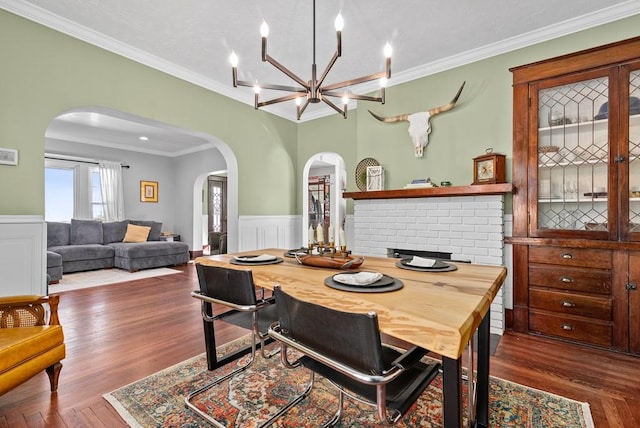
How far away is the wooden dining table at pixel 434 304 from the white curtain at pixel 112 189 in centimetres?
619

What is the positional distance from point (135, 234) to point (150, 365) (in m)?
4.80

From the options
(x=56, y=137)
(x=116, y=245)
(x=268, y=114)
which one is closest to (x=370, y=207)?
(x=268, y=114)

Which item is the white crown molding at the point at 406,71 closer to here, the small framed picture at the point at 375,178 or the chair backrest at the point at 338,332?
the small framed picture at the point at 375,178

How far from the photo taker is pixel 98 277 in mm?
4914

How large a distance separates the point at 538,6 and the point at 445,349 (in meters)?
2.86

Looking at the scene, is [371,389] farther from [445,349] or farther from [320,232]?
[320,232]

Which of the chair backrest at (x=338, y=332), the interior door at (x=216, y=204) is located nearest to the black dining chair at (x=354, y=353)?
the chair backrest at (x=338, y=332)

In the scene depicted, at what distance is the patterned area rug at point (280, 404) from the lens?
154 cm

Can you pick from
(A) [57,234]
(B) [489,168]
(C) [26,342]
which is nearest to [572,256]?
(B) [489,168]

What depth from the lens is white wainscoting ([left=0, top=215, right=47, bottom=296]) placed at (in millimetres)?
2285

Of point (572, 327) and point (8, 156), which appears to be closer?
point (8, 156)

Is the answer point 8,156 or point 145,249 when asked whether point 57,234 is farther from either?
point 8,156

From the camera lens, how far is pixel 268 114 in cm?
454

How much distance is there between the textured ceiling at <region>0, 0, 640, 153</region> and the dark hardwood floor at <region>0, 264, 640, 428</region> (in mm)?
2568
